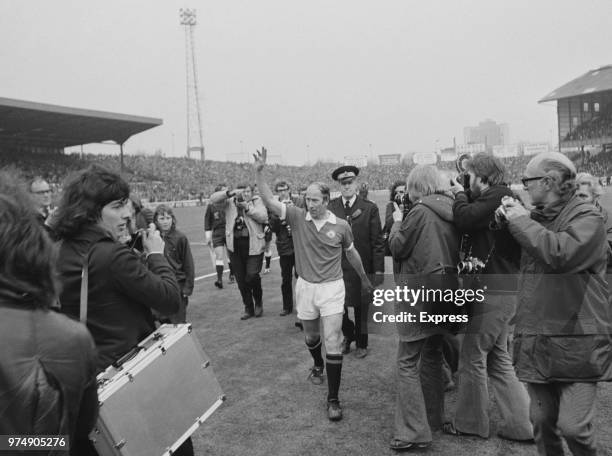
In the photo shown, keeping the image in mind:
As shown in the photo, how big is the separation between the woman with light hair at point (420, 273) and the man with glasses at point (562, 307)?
701 millimetres

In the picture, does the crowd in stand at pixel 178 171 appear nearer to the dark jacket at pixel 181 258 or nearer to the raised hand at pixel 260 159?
the dark jacket at pixel 181 258

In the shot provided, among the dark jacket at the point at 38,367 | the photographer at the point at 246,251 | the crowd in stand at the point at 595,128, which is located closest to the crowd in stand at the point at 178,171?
the crowd in stand at the point at 595,128

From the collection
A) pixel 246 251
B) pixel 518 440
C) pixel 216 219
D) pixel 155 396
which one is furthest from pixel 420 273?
pixel 216 219

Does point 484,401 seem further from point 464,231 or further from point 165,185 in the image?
point 165,185

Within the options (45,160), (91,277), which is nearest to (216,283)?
(91,277)

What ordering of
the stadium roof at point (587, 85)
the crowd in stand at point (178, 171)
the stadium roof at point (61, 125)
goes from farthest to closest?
1. the stadium roof at point (587, 85)
2. the crowd in stand at point (178, 171)
3. the stadium roof at point (61, 125)

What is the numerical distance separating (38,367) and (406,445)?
266 cm

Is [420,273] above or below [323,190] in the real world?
below

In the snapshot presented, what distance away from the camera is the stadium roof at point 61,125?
108ft

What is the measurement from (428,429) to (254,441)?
1202 millimetres

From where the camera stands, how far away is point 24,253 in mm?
1344

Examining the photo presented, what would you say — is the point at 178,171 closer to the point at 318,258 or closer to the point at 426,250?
the point at 318,258

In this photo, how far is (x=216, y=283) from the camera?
9.42 metres

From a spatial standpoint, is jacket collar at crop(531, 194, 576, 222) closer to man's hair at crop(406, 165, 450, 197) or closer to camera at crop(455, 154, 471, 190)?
camera at crop(455, 154, 471, 190)
